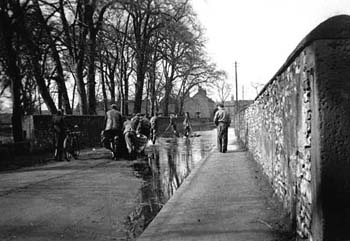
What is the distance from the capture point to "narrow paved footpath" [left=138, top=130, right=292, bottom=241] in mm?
4418

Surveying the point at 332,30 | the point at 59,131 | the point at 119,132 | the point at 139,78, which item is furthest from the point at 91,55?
the point at 332,30

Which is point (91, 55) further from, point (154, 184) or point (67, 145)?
point (154, 184)

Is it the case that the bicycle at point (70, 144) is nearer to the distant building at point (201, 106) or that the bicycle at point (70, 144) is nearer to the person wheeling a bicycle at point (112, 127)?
the person wheeling a bicycle at point (112, 127)

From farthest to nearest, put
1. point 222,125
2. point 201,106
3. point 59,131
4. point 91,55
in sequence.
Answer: point 201,106 → point 91,55 → point 222,125 → point 59,131

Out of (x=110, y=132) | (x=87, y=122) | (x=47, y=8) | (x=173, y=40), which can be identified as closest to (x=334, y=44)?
(x=110, y=132)

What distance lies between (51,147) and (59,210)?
1144 centimetres

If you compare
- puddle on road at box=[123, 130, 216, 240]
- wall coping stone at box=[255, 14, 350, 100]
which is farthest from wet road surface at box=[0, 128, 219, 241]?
wall coping stone at box=[255, 14, 350, 100]

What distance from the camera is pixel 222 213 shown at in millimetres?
5359

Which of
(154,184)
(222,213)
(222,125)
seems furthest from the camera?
(222,125)

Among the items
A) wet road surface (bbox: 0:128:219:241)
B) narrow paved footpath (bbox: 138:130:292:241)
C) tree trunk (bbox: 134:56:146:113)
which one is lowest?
wet road surface (bbox: 0:128:219:241)

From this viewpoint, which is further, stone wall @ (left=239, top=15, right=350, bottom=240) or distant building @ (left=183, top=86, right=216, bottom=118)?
distant building @ (left=183, top=86, right=216, bottom=118)

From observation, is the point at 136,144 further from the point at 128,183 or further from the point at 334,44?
the point at 334,44

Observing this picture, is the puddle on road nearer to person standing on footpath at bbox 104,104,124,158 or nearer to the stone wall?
person standing on footpath at bbox 104,104,124,158

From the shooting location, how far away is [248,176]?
8648 mm
